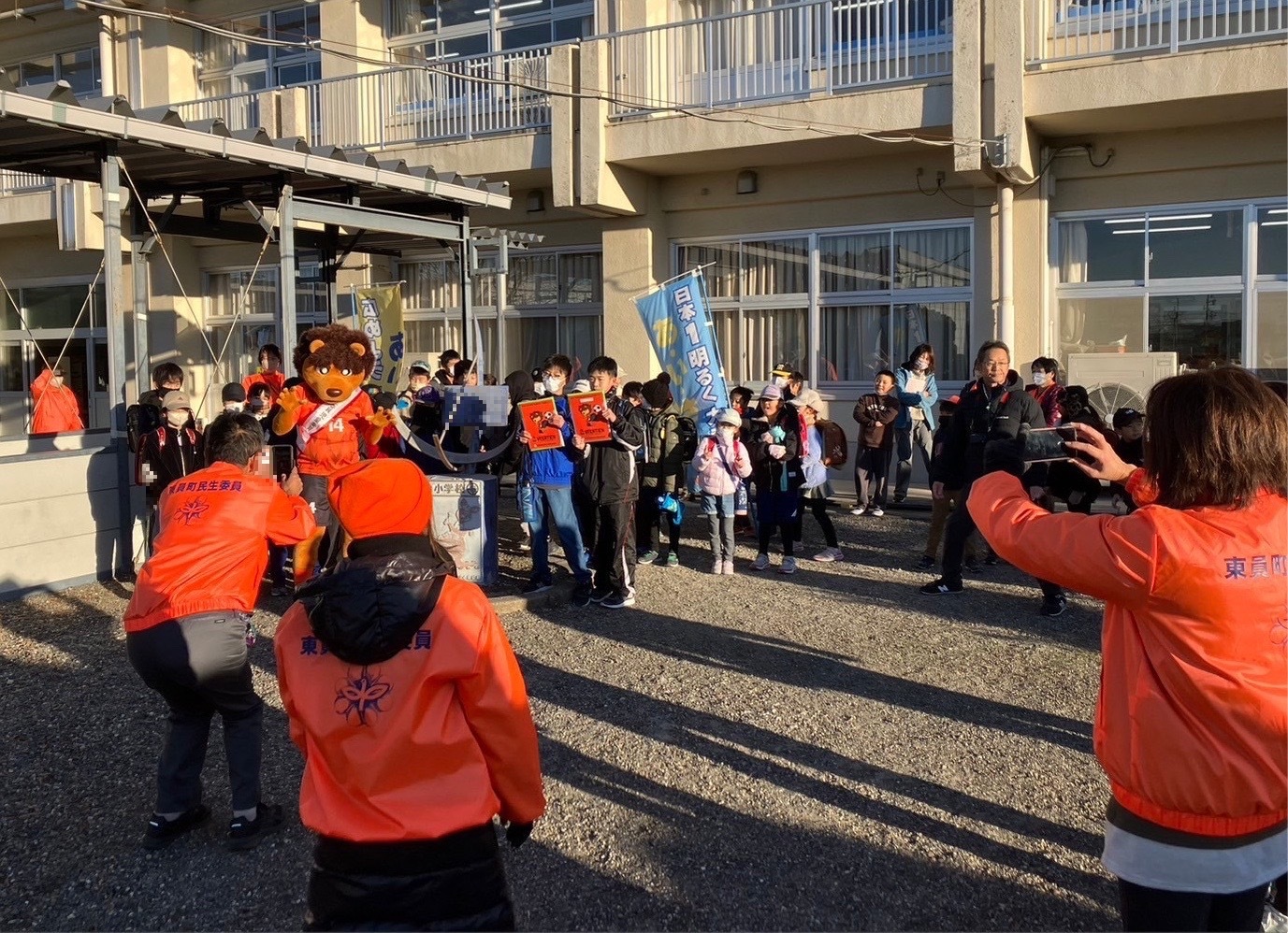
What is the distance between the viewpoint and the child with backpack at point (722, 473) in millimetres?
8812

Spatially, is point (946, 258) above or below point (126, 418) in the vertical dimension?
above

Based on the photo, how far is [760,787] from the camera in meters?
4.67

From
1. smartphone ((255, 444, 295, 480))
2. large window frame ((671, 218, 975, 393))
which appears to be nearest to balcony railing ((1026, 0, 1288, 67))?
large window frame ((671, 218, 975, 393))

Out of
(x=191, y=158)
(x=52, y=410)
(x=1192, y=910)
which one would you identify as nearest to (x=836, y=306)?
(x=191, y=158)

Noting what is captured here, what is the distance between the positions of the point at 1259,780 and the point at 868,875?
1.83 meters

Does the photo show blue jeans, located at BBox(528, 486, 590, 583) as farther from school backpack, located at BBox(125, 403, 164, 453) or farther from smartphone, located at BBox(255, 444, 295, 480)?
school backpack, located at BBox(125, 403, 164, 453)

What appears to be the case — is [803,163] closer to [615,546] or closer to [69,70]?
[615,546]

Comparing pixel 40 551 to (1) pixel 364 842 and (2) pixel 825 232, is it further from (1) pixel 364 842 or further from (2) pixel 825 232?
(2) pixel 825 232

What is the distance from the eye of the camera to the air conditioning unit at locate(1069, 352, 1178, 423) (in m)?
11.8

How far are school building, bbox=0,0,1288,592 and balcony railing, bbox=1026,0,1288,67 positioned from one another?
4 centimetres

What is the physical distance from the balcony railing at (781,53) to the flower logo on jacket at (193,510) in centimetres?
971

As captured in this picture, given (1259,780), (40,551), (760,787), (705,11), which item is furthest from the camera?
(705,11)

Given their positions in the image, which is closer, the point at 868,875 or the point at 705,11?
the point at 868,875

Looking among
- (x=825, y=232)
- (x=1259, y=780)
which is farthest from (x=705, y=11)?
(x=1259, y=780)
